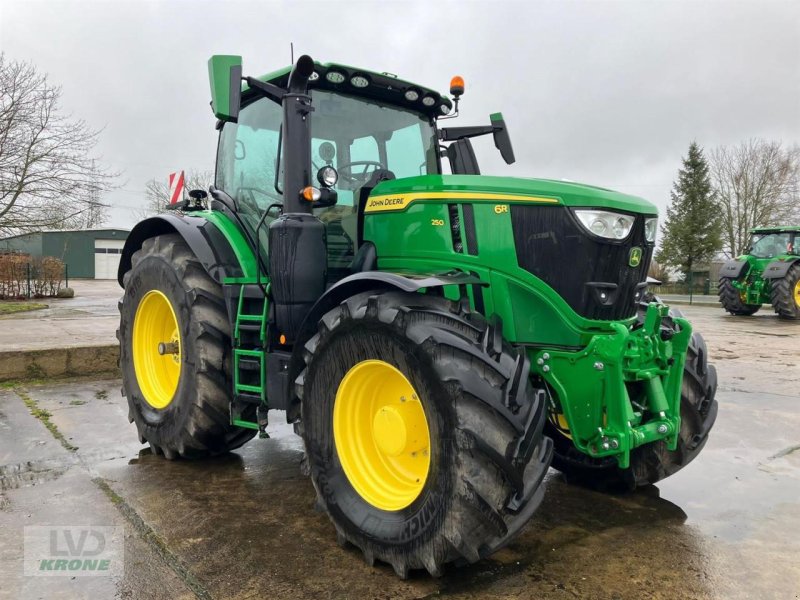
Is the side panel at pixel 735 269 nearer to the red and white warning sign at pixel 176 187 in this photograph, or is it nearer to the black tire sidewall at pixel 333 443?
the red and white warning sign at pixel 176 187

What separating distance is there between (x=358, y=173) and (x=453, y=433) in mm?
2051

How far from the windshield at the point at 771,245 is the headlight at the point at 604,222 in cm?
1675

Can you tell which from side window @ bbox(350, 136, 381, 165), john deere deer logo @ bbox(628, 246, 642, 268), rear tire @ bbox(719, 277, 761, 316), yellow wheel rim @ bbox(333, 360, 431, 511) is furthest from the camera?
rear tire @ bbox(719, 277, 761, 316)

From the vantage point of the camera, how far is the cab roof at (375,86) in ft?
12.4

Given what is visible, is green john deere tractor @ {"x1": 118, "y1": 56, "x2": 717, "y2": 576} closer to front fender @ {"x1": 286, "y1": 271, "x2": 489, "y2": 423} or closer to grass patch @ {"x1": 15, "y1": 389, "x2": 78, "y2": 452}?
front fender @ {"x1": 286, "y1": 271, "x2": 489, "y2": 423}

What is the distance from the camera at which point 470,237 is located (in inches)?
123

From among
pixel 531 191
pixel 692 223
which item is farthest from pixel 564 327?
pixel 692 223

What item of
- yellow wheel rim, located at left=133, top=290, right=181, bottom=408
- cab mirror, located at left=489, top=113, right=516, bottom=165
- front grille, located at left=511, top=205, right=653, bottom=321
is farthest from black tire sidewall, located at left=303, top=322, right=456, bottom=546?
cab mirror, located at left=489, top=113, right=516, bottom=165

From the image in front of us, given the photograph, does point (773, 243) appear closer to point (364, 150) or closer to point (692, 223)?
point (364, 150)

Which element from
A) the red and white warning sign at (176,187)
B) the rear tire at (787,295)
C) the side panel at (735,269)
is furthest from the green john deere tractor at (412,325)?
the side panel at (735,269)

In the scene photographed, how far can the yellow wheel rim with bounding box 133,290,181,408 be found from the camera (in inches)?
186

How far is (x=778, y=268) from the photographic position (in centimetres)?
1625

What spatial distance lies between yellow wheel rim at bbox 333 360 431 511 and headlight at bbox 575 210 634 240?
1.13 m

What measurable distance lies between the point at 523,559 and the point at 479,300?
1.21m
